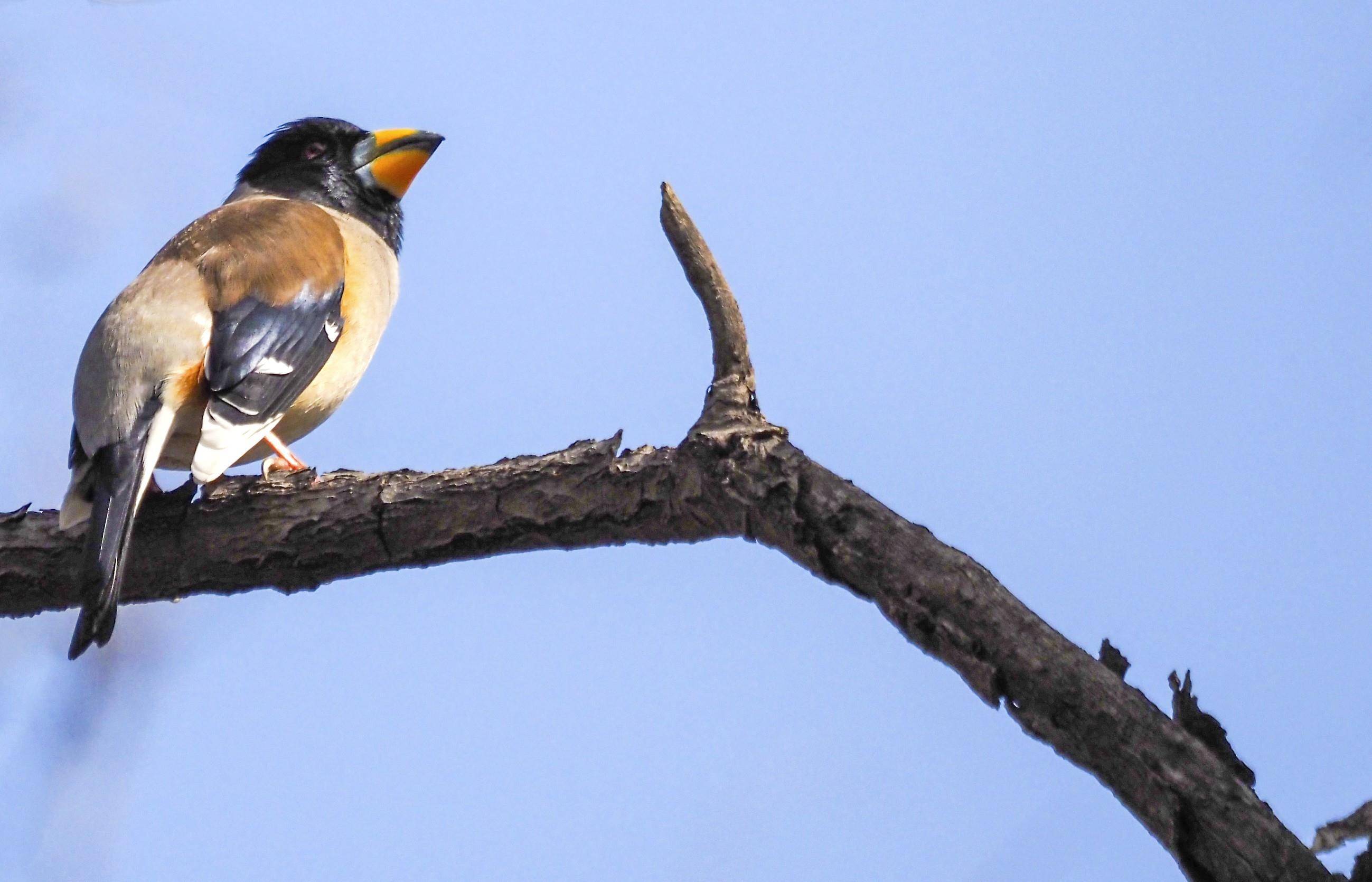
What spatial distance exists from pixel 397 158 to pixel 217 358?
248 cm

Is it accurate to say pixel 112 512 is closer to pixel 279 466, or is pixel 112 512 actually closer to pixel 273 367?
pixel 273 367

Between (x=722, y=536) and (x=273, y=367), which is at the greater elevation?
(x=273, y=367)

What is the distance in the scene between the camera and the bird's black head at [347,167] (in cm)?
664

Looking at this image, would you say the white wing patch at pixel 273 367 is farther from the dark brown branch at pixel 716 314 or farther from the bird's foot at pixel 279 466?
the dark brown branch at pixel 716 314

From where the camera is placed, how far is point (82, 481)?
13.8 ft

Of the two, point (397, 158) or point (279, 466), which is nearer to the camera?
point (279, 466)

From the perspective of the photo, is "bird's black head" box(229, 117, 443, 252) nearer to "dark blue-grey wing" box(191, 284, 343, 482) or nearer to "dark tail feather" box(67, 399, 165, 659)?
"dark blue-grey wing" box(191, 284, 343, 482)

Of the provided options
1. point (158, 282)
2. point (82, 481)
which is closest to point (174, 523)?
point (82, 481)

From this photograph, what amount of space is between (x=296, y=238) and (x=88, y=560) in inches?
74.2

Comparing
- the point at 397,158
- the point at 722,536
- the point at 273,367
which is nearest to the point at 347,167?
the point at 397,158

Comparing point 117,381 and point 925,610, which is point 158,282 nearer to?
point 117,381

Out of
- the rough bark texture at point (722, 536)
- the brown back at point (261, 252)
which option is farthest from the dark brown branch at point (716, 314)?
the brown back at point (261, 252)

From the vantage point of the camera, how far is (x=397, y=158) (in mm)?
6664

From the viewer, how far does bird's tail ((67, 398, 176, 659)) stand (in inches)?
147
